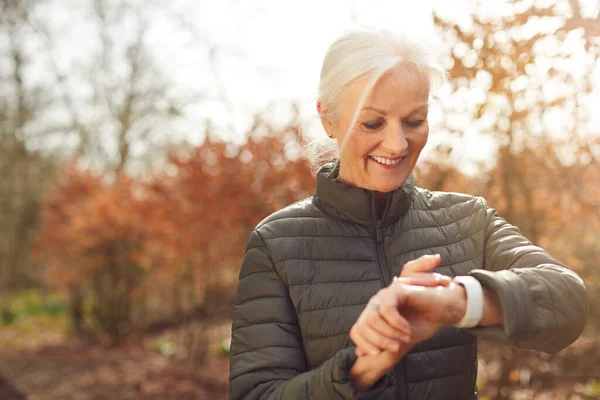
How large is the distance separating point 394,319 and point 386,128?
0.61m

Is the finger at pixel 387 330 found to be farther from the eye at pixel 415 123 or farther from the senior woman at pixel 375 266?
the eye at pixel 415 123

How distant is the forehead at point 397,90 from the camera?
166cm

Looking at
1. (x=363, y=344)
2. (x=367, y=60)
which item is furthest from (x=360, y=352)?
(x=367, y=60)

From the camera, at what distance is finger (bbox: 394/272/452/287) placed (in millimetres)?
1380

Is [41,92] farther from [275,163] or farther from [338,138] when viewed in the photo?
[338,138]

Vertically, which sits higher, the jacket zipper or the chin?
the chin

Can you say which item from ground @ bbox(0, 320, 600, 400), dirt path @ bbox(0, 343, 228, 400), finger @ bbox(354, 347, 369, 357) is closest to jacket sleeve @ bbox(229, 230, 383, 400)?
finger @ bbox(354, 347, 369, 357)

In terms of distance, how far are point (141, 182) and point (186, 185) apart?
91.3 inches

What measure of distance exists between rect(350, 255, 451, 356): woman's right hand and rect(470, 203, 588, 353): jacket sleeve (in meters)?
0.15

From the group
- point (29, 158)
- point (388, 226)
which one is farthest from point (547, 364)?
point (29, 158)

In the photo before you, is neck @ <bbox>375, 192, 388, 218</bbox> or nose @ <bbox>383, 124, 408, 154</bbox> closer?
nose @ <bbox>383, 124, 408, 154</bbox>

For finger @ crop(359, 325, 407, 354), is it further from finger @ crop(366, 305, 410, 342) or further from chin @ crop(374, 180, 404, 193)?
chin @ crop(374, 180, 404, 193)

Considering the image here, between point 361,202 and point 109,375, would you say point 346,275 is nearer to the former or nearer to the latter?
point 361,202

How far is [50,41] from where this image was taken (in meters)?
16.8
